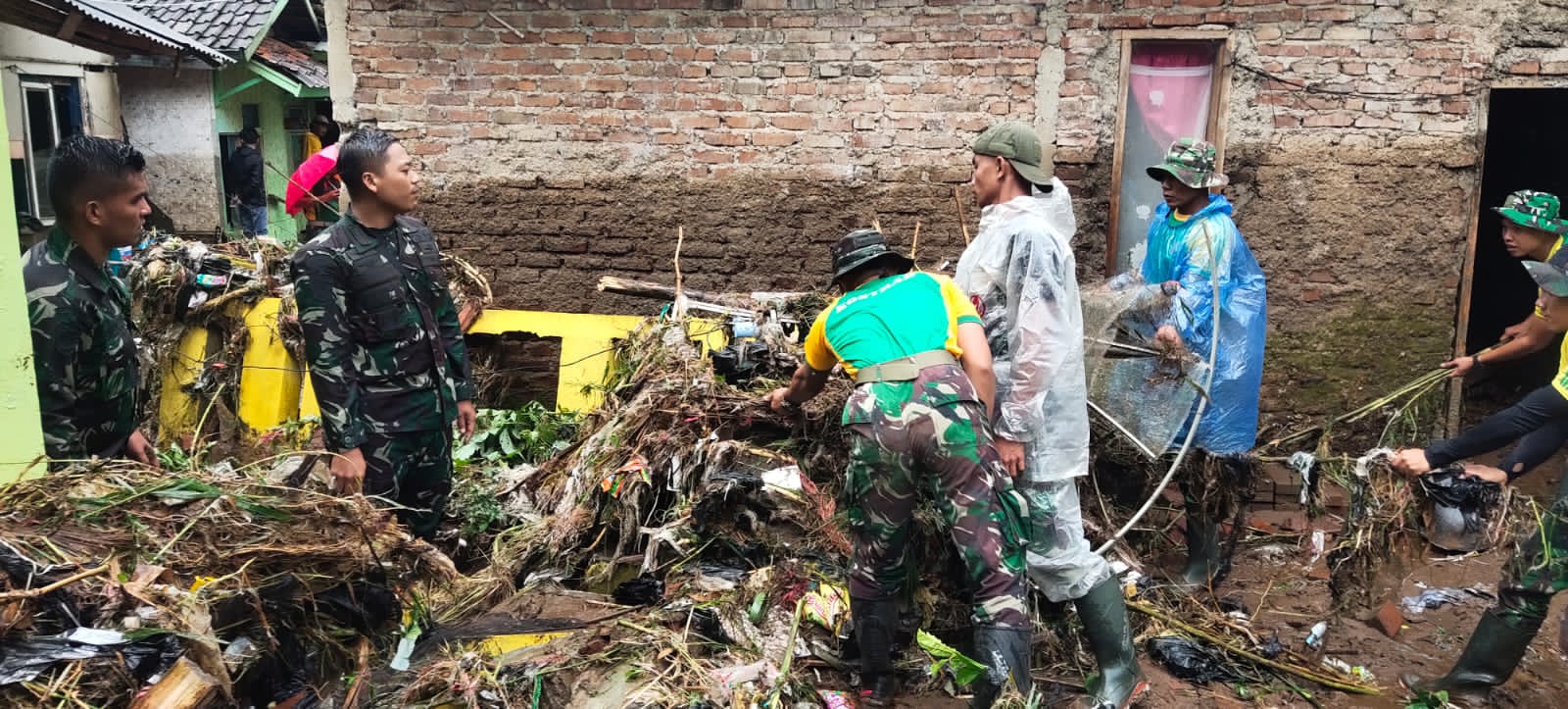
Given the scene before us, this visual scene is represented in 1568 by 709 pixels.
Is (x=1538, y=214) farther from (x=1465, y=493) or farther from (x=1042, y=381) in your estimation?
(x=1042, y=381)

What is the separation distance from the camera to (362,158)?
3877 millimetres

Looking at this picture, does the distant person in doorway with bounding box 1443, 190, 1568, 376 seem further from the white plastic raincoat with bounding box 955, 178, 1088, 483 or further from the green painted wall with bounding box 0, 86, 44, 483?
the green painted wall with bounding box 0, 86, 44, 483

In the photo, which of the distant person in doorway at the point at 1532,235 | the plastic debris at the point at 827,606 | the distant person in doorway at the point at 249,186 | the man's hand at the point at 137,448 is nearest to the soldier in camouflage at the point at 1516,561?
the distant person in doorway at the point at 1532,235

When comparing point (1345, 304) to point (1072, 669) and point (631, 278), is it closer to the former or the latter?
point (1072, 669)

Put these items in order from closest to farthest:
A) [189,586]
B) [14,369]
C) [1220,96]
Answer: [189,586]
[14,369]
[1220,96]

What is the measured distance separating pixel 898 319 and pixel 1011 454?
615mm

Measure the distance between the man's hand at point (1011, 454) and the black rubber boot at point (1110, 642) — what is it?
486 mm

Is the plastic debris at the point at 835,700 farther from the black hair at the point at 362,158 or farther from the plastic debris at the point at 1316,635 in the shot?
the black hair at the point at 362,158

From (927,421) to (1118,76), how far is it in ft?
11.4

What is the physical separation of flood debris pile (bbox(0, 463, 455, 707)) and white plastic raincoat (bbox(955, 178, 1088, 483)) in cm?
193

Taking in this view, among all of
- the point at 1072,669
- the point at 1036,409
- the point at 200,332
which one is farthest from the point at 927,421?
the point at 200,332

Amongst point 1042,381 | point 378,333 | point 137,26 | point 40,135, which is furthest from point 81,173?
point 40,135

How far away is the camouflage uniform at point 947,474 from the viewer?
10.5ft

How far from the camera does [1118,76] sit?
5855 millimetres
